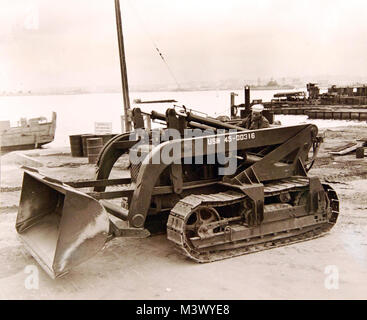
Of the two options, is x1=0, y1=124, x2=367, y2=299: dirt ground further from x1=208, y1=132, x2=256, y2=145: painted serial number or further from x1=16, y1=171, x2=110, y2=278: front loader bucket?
x1=208, y1=132, x2=256, y2=145: painted serial number

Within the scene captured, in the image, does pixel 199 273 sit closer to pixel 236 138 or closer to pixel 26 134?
pixel 236 138

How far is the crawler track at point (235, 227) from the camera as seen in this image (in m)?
5.84

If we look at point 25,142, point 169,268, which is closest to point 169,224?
point 169,268

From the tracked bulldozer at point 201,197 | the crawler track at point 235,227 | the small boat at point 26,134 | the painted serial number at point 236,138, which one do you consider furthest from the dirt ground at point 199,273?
the small boat at point 26,134

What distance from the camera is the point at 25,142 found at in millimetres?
27188

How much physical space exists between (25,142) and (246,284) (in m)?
24.4

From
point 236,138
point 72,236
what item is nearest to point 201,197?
A: point 236,138

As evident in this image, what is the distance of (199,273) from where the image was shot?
18.2ft

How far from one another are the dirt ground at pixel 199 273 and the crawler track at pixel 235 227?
15 centimetres

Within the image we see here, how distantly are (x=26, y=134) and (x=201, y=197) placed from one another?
23.1 m

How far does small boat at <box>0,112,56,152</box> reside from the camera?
26.4 meters

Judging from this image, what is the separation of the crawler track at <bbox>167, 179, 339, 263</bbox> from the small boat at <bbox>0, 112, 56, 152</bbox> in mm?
22386

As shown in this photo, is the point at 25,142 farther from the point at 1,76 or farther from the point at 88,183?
the point at 88,183

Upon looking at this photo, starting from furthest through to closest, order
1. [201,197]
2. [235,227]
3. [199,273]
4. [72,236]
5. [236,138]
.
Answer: [236,138] < [235,227] < [201,197] < [199,273] < [72,236]
